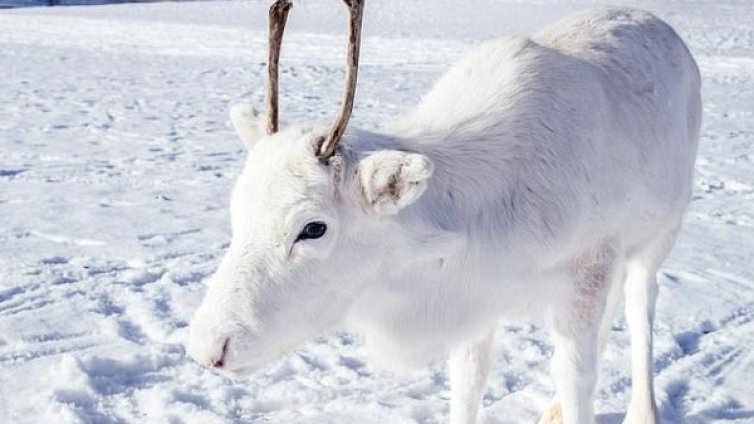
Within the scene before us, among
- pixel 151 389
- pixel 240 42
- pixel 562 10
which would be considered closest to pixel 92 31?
pixel 240 42

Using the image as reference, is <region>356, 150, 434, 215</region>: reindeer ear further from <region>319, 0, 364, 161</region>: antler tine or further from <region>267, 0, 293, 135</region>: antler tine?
<region>267, 0, 293, 135</region>: antler tine

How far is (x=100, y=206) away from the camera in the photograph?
251 inches

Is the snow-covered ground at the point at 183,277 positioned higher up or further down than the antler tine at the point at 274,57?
further down

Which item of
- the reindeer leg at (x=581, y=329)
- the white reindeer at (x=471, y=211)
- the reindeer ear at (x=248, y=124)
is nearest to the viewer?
the white reindeer at (x=471, y=211)

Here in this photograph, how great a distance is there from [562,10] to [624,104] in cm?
2691

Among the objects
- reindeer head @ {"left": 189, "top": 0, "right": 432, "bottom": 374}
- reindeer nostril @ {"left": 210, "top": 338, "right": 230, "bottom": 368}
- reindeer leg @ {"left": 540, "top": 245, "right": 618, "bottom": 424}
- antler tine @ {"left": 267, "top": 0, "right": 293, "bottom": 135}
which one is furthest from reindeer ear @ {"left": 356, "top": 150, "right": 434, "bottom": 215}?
reindeer leg @ {"left": 540, "top": 245, "right": 618, "bottom": 424}

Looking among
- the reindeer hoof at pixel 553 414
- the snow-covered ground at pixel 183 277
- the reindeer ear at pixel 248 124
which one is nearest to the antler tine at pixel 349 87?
the reindeer ear at pixel 248 124

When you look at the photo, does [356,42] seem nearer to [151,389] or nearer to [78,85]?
[151,389]

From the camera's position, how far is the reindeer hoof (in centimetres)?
345

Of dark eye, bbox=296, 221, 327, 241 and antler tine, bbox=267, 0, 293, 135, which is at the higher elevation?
antler tine, bbox=267, 0, 293, 135

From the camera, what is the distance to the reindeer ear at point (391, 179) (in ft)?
7.49

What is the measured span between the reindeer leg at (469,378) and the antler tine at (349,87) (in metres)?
1.21

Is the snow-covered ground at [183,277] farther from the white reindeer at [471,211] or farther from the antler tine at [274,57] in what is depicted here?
the antler tine at [274,57]

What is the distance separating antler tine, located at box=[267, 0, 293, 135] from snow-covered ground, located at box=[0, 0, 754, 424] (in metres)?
1.30
